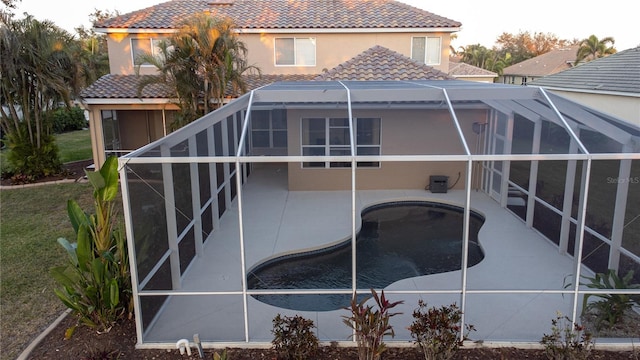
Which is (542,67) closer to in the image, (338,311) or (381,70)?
(381,70)

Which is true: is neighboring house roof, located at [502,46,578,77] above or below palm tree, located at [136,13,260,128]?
above

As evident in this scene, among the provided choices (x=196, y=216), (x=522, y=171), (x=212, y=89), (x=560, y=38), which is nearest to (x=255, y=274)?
(x=196, y=216)

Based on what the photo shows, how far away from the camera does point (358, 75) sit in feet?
48.1

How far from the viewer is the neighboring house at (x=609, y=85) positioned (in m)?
16.3

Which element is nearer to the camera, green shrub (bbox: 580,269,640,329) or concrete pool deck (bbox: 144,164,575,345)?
green shrub (bbox: 580,269,640,329)

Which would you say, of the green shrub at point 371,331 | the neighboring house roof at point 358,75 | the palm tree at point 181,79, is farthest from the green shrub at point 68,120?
the green shrub at point 371,331

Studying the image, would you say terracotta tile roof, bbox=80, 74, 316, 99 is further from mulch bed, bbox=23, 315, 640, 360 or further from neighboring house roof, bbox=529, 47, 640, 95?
neighboring house roof, bbox=529, 47, 640, 95

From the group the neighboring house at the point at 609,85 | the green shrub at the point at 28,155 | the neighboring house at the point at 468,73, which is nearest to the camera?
the green shrub at the point at 28,155

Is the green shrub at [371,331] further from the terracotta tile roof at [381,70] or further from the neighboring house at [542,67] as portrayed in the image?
the neighboring house at [542,67]

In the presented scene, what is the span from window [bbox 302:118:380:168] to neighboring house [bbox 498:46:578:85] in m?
37.1

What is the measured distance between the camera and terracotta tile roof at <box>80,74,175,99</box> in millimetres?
16328

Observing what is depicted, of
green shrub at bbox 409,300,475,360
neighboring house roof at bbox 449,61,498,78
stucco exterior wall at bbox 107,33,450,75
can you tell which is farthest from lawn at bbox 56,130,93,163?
neighboring house roof at bbox 449,61,498,78

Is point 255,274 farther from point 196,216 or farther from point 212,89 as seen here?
point 212,89

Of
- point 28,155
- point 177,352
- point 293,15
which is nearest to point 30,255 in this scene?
point 177,352
